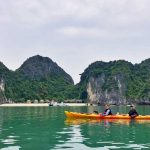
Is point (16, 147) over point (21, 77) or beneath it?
beneath

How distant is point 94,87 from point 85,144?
153274 millimetres

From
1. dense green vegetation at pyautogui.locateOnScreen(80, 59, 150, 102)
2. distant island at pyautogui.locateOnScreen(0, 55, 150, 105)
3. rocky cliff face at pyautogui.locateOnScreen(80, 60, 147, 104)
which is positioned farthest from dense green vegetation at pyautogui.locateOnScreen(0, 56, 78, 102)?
rocky cliff face at pyautogui.locateOnScreen(80, 60, 147, 104)

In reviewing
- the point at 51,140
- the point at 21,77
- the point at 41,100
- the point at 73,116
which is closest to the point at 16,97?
the point at 41,100

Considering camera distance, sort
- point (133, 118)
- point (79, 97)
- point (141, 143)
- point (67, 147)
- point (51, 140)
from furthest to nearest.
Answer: point (79, 97) → point (133, 118) → point (51, 140) → point (141, 143) → point (67, 147)

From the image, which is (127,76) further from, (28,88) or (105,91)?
(28,88)

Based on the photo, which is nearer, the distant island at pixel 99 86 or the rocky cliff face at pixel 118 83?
the rocky cliff face at pixel 118 83

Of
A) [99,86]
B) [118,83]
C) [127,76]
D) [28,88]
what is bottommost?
[28,88]

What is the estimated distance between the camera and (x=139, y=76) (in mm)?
169375

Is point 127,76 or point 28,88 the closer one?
point 127,76

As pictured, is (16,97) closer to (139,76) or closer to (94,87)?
(94,87)

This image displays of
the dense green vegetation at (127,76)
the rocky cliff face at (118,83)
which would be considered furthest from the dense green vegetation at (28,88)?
the rocky cliff face at (118,83)

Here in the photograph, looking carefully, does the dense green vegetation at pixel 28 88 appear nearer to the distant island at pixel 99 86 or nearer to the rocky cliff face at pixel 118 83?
the distant island at pixel 99 86

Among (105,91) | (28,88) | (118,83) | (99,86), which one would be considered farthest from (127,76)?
(28,88)

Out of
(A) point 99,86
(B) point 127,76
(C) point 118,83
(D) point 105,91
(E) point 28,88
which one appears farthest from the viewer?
(E) point 28,88
